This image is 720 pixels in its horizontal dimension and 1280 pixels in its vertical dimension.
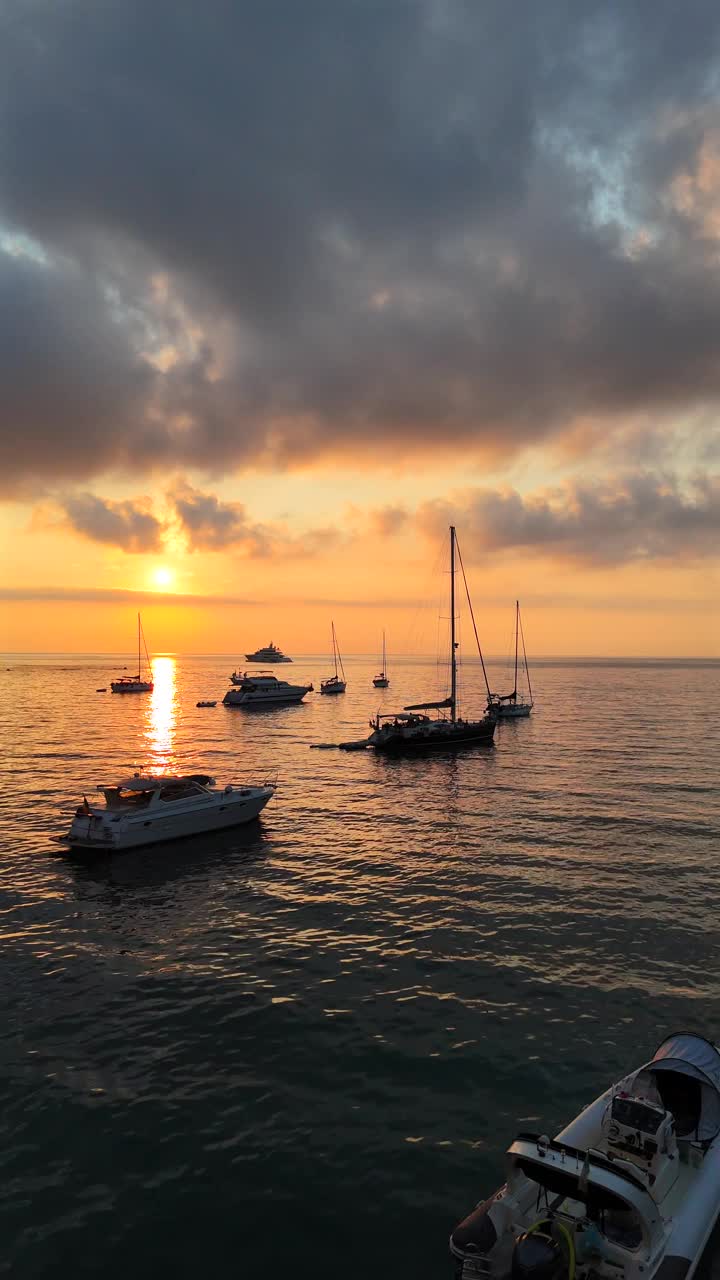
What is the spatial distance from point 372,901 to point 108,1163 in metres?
16.2

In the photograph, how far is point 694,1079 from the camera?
1340 centimetres

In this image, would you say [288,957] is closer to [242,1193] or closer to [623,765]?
[242,1193]

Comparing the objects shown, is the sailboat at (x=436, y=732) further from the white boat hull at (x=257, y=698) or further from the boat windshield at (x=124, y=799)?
the white boat hull at (x=257, y=698)

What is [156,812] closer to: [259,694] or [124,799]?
[124,799]

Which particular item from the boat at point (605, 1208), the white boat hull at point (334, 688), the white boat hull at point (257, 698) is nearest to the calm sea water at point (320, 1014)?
the boat at point (605, 1208)

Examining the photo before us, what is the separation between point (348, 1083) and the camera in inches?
639

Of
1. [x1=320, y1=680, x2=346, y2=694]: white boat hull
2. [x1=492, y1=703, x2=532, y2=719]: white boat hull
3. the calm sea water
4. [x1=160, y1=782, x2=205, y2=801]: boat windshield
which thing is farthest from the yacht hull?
[x1=320, y1=680, x2=346, y2=694]: white boat hull

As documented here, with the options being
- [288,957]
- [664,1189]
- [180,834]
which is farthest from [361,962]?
[180,834]

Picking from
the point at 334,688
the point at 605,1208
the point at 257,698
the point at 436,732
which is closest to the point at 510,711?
the point at 436,732

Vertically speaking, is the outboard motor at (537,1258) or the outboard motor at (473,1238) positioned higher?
the outboard motor at (537,1258)

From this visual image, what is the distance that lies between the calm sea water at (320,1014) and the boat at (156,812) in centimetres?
105

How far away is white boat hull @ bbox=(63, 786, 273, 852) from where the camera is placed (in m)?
36.2

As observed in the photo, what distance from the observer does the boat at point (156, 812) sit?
1428 inches

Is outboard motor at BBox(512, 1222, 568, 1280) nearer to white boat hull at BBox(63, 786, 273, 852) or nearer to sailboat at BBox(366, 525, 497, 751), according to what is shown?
white boat hull at BBox(63, 786, 273, 852)
